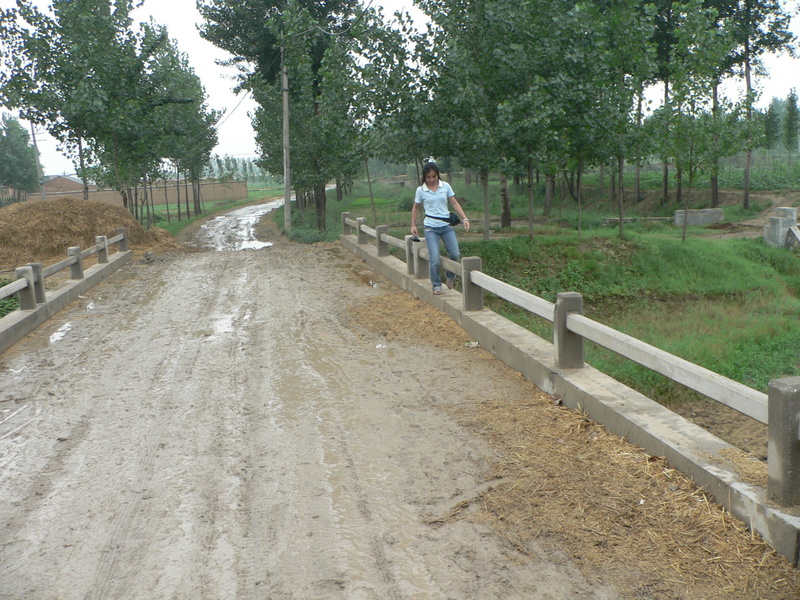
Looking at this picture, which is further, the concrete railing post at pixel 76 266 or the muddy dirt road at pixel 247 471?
the concrete railing post at pixel 76 266

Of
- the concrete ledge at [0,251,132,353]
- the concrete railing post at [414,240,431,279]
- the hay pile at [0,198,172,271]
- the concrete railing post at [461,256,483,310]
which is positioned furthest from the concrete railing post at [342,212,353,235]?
the concrete railing post at [461,256,483,310]

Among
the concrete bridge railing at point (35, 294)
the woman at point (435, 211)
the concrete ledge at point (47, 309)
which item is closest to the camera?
the concrete ledge at point (47, 309)

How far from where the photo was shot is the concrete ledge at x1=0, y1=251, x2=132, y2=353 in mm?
9016

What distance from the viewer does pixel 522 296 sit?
23.3ft

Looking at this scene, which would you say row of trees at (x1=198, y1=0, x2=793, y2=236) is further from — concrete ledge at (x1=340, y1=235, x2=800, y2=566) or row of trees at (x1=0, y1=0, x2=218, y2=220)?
concrete ledge at (x1=340, y1=235, x2=800, y2=566)

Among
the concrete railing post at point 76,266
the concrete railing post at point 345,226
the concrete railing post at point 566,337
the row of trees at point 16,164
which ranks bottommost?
the concrete railing post at point 566,337

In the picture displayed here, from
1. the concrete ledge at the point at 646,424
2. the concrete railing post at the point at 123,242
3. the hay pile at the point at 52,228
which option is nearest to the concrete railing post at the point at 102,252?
the concrete railing post at the point at 123,242

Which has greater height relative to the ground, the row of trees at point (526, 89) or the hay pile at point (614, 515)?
the row of trees at point (526, 89)

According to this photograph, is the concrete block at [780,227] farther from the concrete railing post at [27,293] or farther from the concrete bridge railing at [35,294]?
the concrete railing post at [27,293]

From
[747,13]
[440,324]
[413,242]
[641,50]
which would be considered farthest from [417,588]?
[747,13]

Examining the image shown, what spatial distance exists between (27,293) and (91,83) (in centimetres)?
1550

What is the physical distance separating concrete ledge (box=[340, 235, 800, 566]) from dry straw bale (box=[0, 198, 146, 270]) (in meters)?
13.5

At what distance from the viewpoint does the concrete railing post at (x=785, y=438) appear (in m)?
3.64

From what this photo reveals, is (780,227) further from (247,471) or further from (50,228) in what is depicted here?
(247,471)
